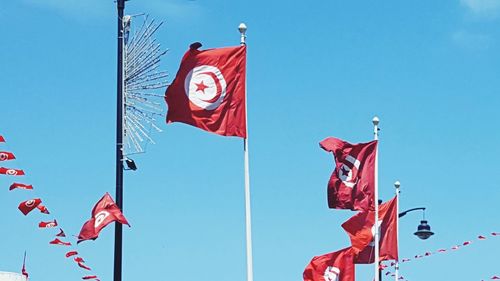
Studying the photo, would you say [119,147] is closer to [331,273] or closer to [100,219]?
[100,219]

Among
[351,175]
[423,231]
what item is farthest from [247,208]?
[423,231]

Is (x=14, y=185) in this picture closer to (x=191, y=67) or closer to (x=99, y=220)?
(x=99, y=220)

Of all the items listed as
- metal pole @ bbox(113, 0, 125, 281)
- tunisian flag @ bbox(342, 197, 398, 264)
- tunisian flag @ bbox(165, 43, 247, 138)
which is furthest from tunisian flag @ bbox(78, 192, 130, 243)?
tunisian flag @ bbox(342, 197, 398, 264)

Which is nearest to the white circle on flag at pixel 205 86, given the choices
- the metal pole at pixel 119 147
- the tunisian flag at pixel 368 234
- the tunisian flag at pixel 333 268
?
the metal pole at pixel 119 147

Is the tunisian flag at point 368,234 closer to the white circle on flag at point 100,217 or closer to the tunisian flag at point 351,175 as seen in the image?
the tunisian flag at point 351,175

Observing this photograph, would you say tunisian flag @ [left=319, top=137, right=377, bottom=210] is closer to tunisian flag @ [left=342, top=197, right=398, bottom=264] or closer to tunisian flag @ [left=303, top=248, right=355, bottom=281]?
tunisian flag @ [left=342, top=197, right=398, bottom=264]

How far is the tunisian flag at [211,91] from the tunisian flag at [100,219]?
7.53ft

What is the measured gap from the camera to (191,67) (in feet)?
75.5

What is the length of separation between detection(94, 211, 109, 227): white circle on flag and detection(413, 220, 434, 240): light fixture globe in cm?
1237

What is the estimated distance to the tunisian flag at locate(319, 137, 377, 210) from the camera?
1121 inches

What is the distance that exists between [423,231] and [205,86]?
12.5m

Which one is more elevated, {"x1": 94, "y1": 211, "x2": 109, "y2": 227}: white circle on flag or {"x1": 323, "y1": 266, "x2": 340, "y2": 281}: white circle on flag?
{"x1": 94, "y1": 211, "x2": 109, "y2": 227}: white circle on flag

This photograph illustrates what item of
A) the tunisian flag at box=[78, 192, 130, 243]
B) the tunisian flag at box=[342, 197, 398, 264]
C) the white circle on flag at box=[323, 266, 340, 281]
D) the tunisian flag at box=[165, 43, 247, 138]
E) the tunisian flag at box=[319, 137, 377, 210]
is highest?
the tunisian flag at box=[165, 43, 247, 138]

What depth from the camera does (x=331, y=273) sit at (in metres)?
31.6
